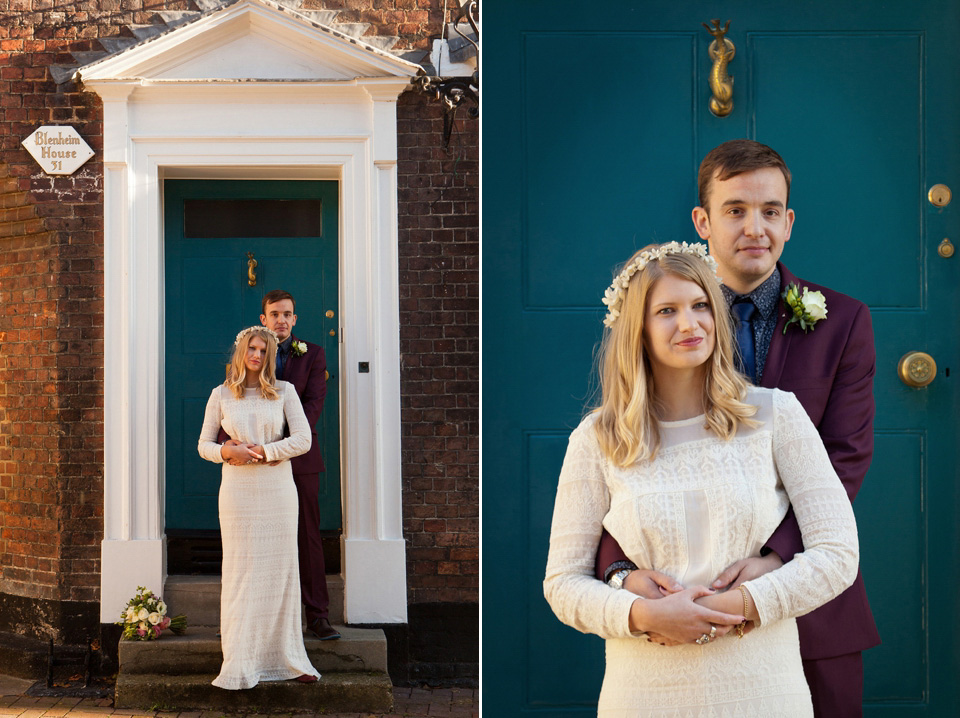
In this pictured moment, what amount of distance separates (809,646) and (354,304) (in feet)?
9.37

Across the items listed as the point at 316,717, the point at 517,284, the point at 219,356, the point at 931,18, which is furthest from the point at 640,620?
the point at 219,356

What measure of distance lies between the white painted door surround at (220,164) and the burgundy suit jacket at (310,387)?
16 centimetres

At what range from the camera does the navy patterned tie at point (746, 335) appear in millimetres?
2209

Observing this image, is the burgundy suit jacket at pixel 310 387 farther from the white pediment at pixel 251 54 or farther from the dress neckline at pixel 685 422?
the dress neckline at pixel 685 422

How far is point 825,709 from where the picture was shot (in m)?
2.12

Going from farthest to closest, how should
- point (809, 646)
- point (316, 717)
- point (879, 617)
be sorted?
point (316, 717), point (879, 617), point (809, 646)

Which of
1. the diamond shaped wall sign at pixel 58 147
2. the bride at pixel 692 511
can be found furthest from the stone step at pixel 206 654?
the bride at pixel 692 511

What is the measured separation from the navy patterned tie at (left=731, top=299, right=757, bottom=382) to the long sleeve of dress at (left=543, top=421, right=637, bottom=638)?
480 millimetres

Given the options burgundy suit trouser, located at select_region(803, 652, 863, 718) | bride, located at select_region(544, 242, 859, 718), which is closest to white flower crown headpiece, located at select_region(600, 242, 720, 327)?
bride, located at select_region(544, 242, 859, 718)

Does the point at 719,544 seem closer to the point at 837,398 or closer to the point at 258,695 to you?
the point at 837,398

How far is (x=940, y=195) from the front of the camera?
9.99ft

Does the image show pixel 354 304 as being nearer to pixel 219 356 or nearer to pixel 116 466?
pixel 219 356

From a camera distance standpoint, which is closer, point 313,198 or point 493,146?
point 493,146

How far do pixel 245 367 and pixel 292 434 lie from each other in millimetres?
379
